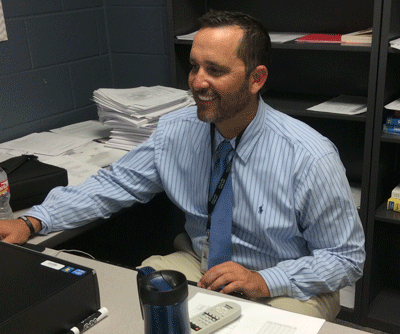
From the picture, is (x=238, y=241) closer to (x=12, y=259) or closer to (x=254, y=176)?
(x=254, y=176)

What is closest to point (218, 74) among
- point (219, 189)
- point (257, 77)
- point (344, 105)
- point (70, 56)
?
point (257, 77)

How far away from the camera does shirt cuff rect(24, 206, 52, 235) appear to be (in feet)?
5.02

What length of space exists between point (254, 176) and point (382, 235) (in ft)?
3.63

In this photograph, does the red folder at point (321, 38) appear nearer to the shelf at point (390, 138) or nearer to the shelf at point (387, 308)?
the shelf at point (390, 138)

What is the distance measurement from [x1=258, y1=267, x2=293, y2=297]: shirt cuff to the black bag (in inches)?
28.7

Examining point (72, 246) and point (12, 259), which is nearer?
point (12, 259)

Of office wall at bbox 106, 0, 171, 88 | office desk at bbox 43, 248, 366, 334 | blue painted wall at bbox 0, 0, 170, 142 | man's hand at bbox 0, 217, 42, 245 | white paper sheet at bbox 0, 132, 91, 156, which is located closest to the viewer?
office desk at bbox 43, 248, 366, 334

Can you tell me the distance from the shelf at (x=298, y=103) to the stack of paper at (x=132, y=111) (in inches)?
15.8

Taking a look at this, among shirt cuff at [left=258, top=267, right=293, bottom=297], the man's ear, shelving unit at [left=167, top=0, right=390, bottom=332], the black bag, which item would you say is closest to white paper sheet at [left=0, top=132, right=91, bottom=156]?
the black bag

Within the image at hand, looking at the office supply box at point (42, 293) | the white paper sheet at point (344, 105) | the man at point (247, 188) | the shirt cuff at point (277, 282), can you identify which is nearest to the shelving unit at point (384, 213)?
the white paper sheet at point (344, 105)

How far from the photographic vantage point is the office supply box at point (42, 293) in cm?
96

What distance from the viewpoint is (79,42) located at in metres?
2.62

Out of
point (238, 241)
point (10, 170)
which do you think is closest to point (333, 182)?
point (238, 241)

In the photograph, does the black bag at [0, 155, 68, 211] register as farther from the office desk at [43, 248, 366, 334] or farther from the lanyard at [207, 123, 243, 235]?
the lanyard at [207, 123, 243, 235]
